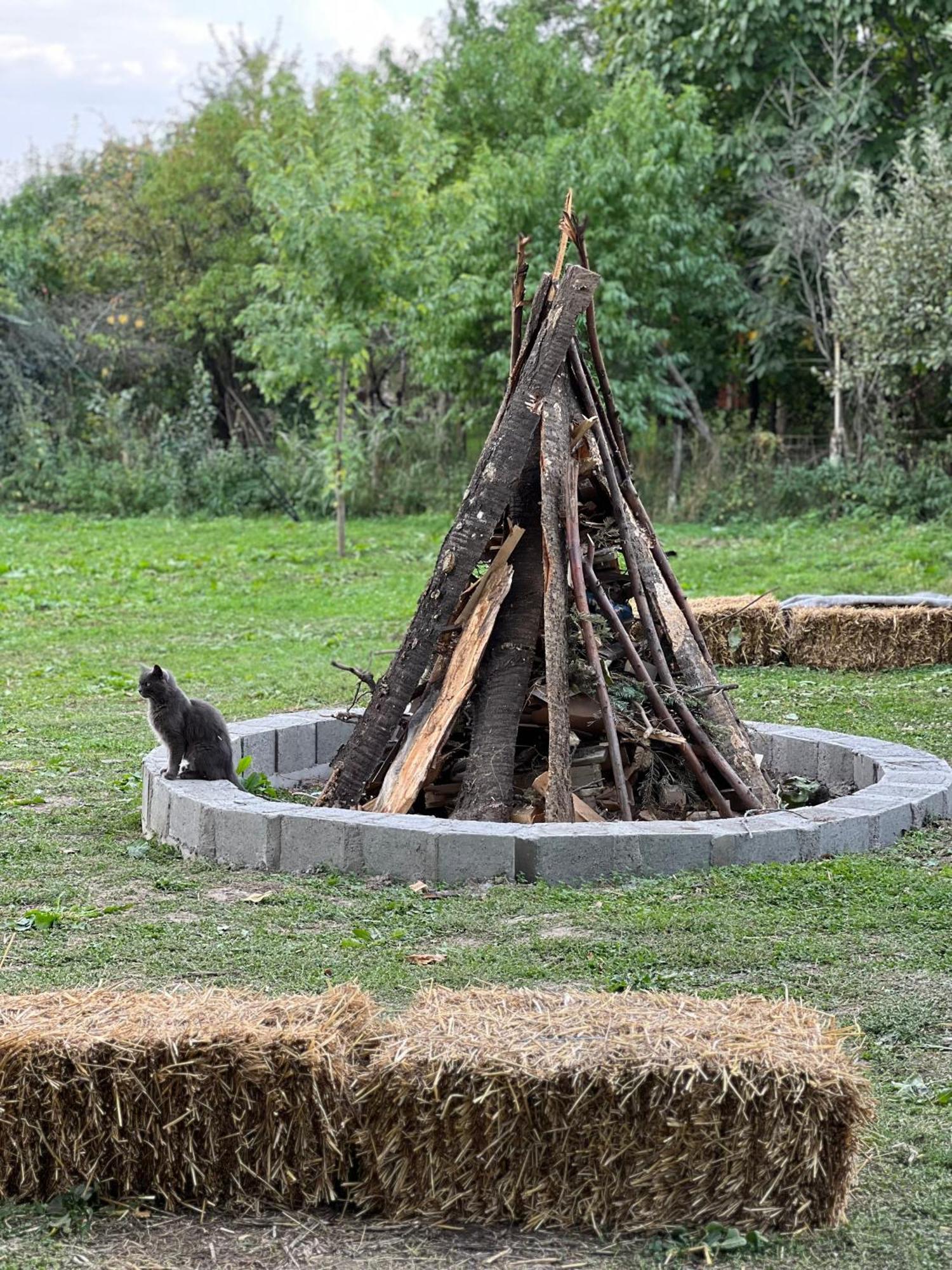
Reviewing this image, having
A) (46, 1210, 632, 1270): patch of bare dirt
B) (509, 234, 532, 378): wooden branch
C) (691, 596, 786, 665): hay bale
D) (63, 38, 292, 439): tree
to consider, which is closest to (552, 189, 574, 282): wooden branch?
(509, 234, 532, 378): wooden branch

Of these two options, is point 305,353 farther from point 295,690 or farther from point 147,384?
point 147,384

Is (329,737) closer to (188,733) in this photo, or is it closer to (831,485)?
(188,733)

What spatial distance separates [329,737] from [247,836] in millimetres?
2226

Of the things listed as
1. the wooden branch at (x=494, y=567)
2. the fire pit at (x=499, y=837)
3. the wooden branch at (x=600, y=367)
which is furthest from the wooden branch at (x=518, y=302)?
Result: the fire pit at (x=499, y=837)

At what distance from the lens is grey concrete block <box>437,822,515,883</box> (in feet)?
19.7

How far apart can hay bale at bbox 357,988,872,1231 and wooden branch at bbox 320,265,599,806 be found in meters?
3.60

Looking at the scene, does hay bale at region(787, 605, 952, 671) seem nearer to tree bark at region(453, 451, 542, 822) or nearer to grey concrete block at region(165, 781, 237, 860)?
tree bark at region(453, 451, 542, 822)

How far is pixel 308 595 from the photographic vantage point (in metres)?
16.5

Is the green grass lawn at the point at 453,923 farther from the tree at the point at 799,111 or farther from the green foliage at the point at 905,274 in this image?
the tree at the point at 799,111

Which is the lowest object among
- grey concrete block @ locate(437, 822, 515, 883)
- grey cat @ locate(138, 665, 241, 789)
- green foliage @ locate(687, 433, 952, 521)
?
grey concrete block @ locate(437, 822, 515, 883)

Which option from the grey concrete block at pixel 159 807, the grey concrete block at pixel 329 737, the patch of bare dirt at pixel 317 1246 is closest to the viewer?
the patch of bare dirt at pixel 317 1246

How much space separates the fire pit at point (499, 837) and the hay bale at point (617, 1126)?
2593 mm

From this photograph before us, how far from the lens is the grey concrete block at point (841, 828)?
6301mm

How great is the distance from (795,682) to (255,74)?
24.6m
